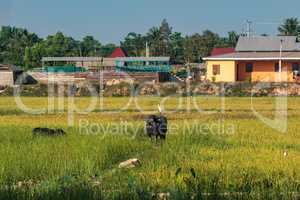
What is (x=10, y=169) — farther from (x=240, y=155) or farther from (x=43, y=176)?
(x=240, y=155)

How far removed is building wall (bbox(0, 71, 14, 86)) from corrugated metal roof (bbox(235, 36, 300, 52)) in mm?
15216

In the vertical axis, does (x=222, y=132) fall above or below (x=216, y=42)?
below

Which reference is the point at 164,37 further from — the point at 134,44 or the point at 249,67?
the point at 249,67

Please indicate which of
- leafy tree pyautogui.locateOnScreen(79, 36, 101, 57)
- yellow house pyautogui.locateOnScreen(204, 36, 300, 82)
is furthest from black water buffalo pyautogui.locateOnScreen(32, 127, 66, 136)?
leafy tree pyautogui.locateOnScreen(79, 36, 101, 57)

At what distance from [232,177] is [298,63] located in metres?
32.0

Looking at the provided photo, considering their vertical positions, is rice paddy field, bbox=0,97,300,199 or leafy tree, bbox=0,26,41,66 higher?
leafy tree, bbox=0,26,41,66

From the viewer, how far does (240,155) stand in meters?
9.14

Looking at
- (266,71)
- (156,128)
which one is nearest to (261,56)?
(266,71)

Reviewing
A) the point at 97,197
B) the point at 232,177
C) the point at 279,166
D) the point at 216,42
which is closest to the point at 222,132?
the point at 279,166

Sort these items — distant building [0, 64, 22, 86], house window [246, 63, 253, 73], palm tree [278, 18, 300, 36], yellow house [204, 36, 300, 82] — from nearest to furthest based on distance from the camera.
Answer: yellow house [204, 36, 300, 82], house window [246, 63, 253, 73], distant building [0, 64, 22, 86], palm tree [278, 18, 300, 36]

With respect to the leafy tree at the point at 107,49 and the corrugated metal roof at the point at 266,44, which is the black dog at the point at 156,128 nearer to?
the corrugated metal roof at the point at 266,44

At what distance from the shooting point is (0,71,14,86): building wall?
128 feet

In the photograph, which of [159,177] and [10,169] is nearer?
[159,177]

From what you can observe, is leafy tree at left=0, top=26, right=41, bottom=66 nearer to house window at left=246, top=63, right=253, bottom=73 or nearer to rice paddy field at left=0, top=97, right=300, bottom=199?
house window at left=246, top=63, right=253, bottom=73
